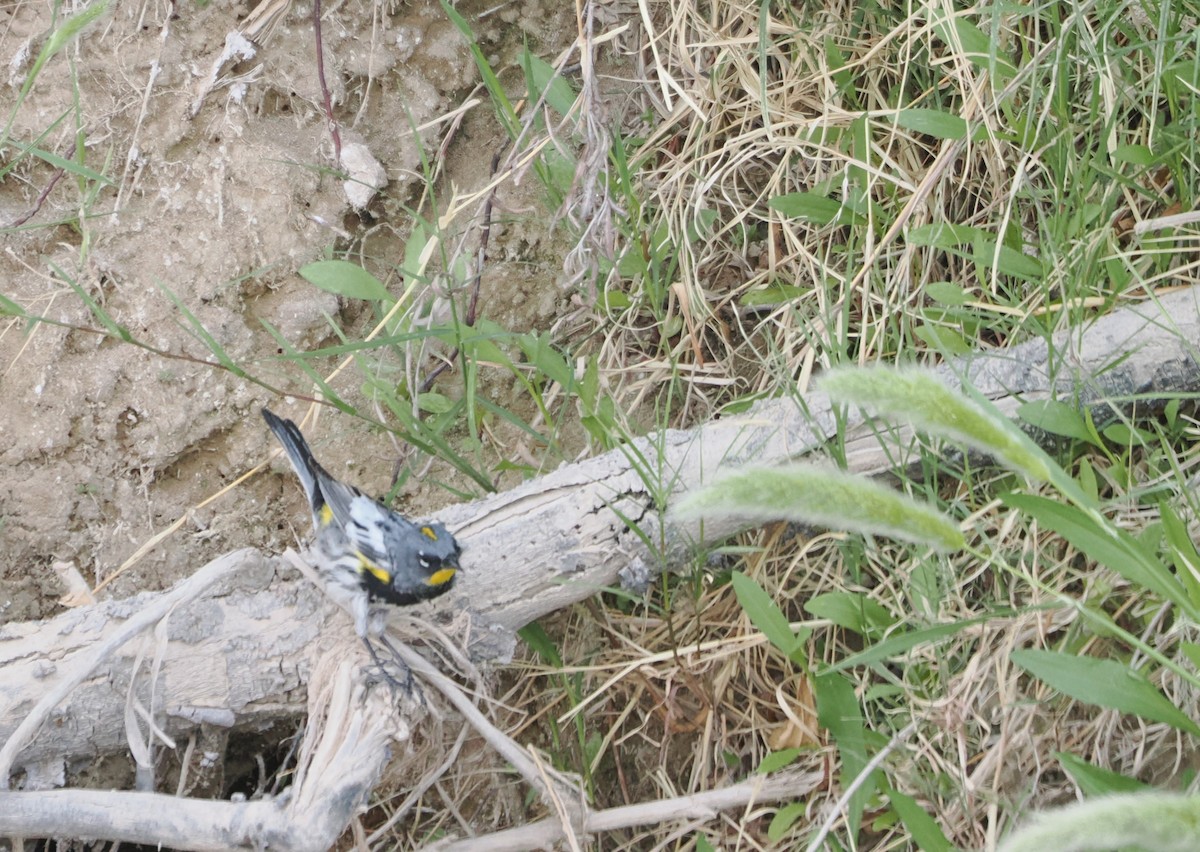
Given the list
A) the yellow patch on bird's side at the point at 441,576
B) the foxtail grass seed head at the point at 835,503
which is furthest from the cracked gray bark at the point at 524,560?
the foxtail grass seed head at the point at 835,503

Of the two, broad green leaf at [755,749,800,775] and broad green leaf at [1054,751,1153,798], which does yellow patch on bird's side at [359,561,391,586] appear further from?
broad green leaf at [1054,751,1153,798]

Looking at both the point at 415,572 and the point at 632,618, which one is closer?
the point at 415,572

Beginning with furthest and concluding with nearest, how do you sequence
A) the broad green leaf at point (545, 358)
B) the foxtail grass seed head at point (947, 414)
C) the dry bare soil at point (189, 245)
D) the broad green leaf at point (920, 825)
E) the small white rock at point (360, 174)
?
1. the small white rock at point (360, 174)
2. the dry bare soil at point (189, 245)
3. the broad green leaf at point (545, 358)
4. the broad green leaf at point (920, 825)
5. the foxtail grass seed head at point (947, 414)

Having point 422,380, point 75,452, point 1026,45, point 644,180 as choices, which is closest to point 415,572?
point 422,380

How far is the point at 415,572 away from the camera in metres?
2.32

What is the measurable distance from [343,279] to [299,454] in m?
0.47

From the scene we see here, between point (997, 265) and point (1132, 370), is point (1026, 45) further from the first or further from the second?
point (1132, 370)

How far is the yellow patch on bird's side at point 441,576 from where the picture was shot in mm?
2377

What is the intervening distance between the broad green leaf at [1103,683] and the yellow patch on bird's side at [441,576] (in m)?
1.12

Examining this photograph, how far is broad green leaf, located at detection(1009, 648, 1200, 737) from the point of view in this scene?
6.28 ft

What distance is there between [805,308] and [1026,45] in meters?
0.86

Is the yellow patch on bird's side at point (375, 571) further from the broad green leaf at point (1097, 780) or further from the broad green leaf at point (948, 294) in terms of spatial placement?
the broad green leaf at point (948, 294)

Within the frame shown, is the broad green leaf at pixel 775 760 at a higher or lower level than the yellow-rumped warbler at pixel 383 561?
lower

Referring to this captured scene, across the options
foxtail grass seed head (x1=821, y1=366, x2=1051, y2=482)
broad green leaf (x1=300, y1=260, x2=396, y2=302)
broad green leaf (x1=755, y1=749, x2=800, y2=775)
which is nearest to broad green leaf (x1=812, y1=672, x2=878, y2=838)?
broad green leaf (x1=755, y1=749, x2=800, y2=775)
